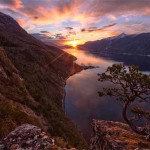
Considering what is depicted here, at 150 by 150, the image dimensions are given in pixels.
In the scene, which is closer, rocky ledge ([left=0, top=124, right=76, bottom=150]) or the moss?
rocky ledge ([left=0, top=124, right=76, bottom=150])

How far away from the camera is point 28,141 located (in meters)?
11.5

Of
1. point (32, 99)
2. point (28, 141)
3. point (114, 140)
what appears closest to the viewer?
point (28, 141)

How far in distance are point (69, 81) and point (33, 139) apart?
450 ft

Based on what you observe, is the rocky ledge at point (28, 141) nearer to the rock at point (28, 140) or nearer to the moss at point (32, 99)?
the rock at point (28, 140)

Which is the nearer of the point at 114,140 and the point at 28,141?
the point at 28,141

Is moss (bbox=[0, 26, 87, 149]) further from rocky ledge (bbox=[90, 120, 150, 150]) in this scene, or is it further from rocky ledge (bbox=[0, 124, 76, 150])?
rocky ledge (bbox=[90, 120, 150, 150])

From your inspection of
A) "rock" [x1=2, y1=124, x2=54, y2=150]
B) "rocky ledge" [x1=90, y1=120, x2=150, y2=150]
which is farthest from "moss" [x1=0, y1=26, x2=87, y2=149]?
"rocky ledge" [x1=90, y1=120, x2=150, y2=150]

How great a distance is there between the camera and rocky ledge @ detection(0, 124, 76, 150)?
36.2 ft

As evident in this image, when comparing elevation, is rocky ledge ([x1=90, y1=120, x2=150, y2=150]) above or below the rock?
below

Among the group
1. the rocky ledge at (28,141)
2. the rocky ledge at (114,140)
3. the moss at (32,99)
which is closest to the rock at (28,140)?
the rocky ledge at (28,141)

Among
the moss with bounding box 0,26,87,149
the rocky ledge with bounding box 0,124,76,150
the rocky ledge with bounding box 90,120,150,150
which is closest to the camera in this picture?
the rocky ledge with bounding box 0,124,76,150

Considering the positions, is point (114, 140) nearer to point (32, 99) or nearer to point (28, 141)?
point (28, 141)

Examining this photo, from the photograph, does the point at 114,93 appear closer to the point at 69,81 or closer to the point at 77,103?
the point at 77,103

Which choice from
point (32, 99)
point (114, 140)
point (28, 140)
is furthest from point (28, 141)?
point (32, 99)
